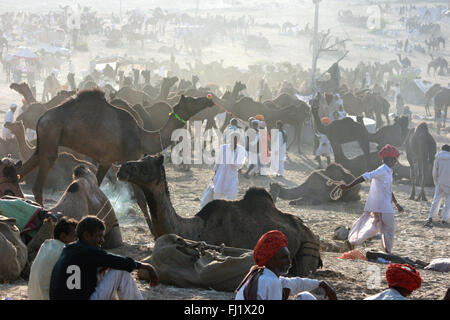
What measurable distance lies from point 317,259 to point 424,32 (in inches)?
2944

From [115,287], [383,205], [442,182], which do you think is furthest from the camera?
[442,182]

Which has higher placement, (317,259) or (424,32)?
(424,32)

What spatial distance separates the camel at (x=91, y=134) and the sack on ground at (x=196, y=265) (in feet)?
12.6

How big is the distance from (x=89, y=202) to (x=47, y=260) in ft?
8.80

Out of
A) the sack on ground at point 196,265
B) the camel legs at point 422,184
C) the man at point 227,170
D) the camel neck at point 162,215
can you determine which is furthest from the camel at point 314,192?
the sack on ground at point 196,265

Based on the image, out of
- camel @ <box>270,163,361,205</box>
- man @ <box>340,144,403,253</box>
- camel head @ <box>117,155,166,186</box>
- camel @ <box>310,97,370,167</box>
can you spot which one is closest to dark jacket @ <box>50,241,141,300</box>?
camel head @ <box>117,155,166,186</box>

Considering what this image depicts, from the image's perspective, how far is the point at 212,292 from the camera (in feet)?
19.5

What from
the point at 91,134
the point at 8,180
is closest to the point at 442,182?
the point at 91,134

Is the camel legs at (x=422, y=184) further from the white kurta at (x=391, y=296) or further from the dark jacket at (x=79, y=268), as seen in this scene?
the dark jacket at (x=79, y=268)

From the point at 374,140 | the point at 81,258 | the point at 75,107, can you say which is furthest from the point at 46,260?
the point at 374,140

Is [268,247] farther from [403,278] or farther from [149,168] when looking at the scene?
[149,168]

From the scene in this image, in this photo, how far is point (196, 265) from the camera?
20.1 ft

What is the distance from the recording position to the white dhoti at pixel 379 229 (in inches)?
348
